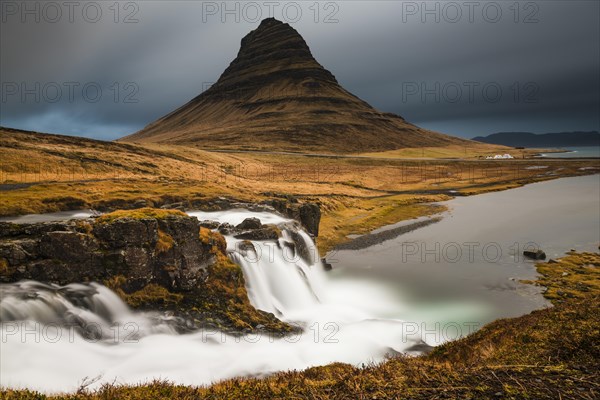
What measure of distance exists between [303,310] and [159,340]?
35.6 ft

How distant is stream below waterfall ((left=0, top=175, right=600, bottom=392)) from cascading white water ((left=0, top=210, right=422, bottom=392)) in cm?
5

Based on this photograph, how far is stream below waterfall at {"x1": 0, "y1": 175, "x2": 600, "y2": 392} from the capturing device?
1425 cm

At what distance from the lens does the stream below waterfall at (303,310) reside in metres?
14.2

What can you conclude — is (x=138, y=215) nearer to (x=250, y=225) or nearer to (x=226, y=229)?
(x=226, y=229)

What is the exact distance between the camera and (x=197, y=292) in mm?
20047

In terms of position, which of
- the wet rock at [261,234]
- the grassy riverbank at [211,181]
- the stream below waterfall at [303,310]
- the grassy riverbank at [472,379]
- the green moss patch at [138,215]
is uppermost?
the grassy riverbank at [211,181]

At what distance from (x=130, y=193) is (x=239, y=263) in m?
22.4

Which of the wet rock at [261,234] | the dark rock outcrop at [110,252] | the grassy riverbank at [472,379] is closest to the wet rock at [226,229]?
the wet rock at [261,234]

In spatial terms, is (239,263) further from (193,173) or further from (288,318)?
(193,173)

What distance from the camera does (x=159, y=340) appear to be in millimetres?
16656

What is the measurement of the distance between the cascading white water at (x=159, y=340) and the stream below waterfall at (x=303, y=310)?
0.05m

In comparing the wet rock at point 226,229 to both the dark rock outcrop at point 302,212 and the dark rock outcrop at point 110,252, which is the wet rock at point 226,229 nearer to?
the dark rock outcrop at point 110,252

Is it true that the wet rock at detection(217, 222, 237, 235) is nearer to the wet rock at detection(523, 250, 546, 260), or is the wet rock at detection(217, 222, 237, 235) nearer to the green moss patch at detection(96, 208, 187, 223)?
the green moss patch at detection(96, 208, 187, 223)

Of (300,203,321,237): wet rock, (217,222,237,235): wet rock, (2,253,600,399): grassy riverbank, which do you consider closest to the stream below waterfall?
(217,222,237,235): wet rock
